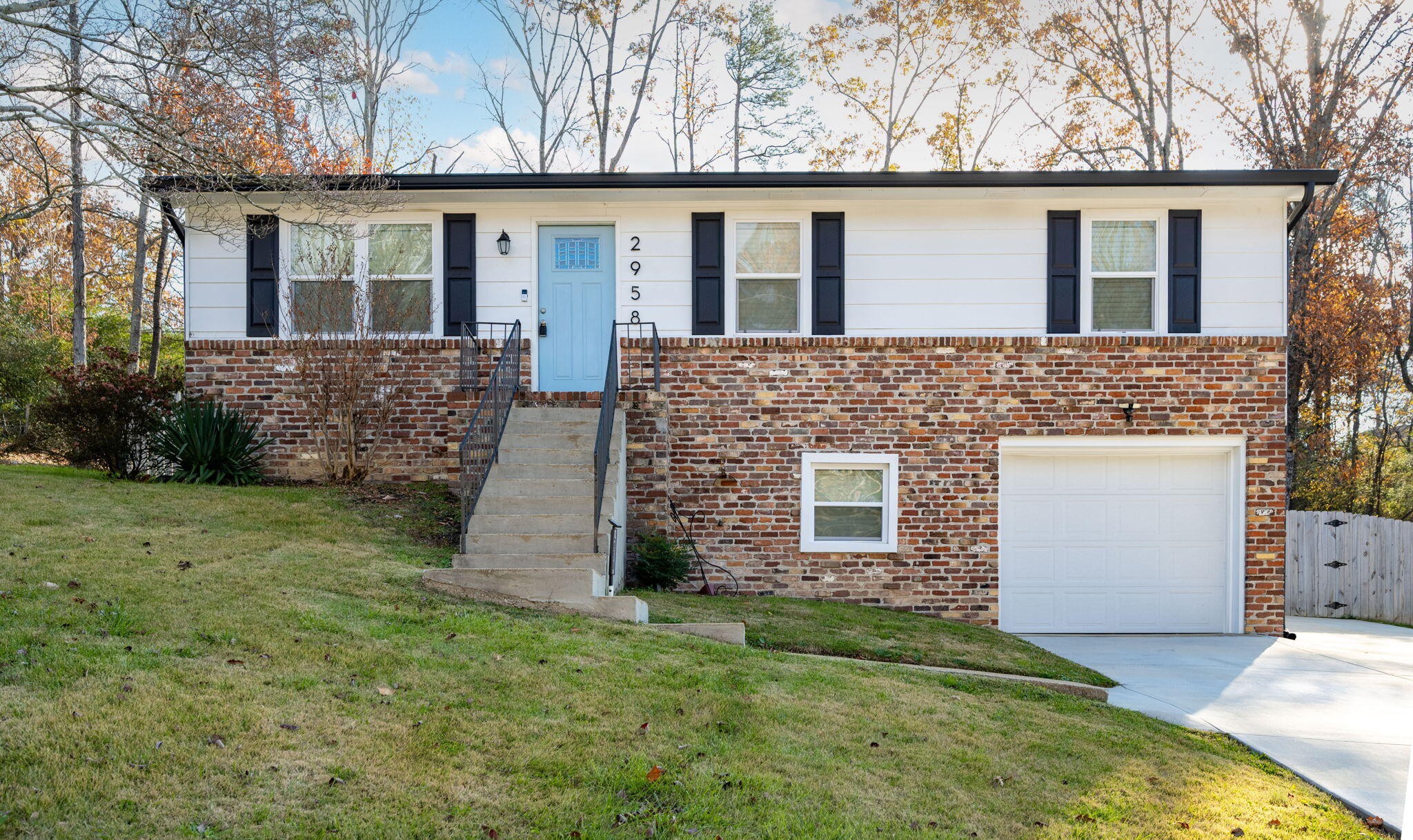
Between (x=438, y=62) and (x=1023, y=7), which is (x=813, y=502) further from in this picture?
(x=438, y=62)

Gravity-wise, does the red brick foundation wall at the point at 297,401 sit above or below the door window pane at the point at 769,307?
below

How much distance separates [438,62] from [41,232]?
10.9m

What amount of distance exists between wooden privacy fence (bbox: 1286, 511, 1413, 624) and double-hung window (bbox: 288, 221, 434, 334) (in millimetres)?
12744

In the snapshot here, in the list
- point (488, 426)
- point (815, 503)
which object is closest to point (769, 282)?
point (815, 503)

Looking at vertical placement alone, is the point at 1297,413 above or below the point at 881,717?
above

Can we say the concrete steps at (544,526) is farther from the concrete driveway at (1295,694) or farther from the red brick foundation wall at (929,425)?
the concrete driveway at (1295,694)

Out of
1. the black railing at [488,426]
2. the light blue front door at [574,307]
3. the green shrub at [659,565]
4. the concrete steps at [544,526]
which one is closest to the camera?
the concrete steps at [544,526]

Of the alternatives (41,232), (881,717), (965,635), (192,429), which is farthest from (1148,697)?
(41,232)

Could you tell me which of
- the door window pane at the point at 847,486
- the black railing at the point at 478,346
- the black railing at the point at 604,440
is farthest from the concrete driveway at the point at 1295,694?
the black railing at the point at 478,346

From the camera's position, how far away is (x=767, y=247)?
10742mm

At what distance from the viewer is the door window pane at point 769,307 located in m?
10.7

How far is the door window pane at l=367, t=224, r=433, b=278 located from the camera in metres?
10.9

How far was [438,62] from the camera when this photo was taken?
22.6m

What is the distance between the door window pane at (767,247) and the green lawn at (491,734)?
5.38 metres
